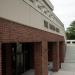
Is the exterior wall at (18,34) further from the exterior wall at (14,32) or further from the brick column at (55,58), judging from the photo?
the brick column at (55,58)

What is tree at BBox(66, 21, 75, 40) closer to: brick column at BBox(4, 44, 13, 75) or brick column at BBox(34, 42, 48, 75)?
brick column at BBox(4, 44, 13, 75)

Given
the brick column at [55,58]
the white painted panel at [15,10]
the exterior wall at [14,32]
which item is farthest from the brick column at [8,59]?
the brick column at [55,58]

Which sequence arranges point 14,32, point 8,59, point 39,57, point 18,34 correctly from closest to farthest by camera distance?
point 14,32 < point 18,34 < point 39,57 < point 8,59

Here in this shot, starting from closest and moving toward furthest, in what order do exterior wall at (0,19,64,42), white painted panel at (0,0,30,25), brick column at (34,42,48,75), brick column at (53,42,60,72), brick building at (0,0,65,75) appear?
exterior wall at (0,19,64,42) → brick building at (0,0,65,75) → white painted panel at (0,0,30,25) → brick column at (34,42,48,75) → brick column at (53,42,60,72)

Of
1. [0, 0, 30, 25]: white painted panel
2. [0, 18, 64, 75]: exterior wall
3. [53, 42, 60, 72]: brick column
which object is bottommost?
[53, 42, 60, 72]: brick column

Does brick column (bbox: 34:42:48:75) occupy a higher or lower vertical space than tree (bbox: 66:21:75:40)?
lower

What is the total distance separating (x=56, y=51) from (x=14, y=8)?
44.2 feet

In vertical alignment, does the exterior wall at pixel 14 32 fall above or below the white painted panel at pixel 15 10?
below

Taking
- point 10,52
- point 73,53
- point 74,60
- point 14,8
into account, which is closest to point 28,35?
point 14,8

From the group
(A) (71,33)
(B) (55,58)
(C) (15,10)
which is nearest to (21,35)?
(C) (15,10)

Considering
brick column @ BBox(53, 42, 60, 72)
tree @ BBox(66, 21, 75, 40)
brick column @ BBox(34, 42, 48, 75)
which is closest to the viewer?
brick column @ BBox(34, 42, 48, 75)

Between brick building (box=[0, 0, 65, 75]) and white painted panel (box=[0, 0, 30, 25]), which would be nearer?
brick building (box=[0, 0, 65, 75])

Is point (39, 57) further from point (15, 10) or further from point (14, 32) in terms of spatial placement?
point (14, 32)

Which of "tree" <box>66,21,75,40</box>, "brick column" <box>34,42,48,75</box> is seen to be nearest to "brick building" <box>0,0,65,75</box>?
"brick column" <box>34,42,48,75</box>
